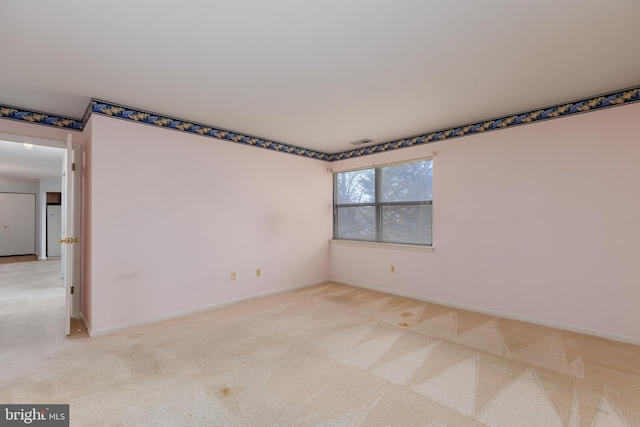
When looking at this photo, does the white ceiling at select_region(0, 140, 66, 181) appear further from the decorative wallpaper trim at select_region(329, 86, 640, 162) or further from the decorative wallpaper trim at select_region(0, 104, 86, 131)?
the decorative wallpaper trim at select_region(329, 86, 640, 162)

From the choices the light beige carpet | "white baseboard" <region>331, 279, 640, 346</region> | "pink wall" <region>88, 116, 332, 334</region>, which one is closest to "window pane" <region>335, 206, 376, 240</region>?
"pink wall" <region>88, 116, 332, 334</region>

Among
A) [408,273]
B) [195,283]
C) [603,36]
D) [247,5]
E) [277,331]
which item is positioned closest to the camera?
[247,5]

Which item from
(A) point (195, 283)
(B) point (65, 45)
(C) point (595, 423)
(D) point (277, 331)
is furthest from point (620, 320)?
(B) point (65, 45)

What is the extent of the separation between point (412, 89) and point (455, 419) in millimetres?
2598

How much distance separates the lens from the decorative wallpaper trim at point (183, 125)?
9.92 ft

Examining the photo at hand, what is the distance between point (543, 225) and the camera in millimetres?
3227

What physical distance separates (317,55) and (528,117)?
2650mm

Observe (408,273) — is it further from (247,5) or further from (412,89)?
(247,5)

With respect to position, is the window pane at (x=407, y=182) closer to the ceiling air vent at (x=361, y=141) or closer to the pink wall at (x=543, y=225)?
the pink wall at (x=543, y=225)

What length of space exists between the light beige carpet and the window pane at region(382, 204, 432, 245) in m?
1.21

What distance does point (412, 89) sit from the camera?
2.74 metres

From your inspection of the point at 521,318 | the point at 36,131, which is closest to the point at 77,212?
the point at 36,131

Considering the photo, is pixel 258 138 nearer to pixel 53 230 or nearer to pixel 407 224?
pixel 407 224

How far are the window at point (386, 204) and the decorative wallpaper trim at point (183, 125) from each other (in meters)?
1.08
